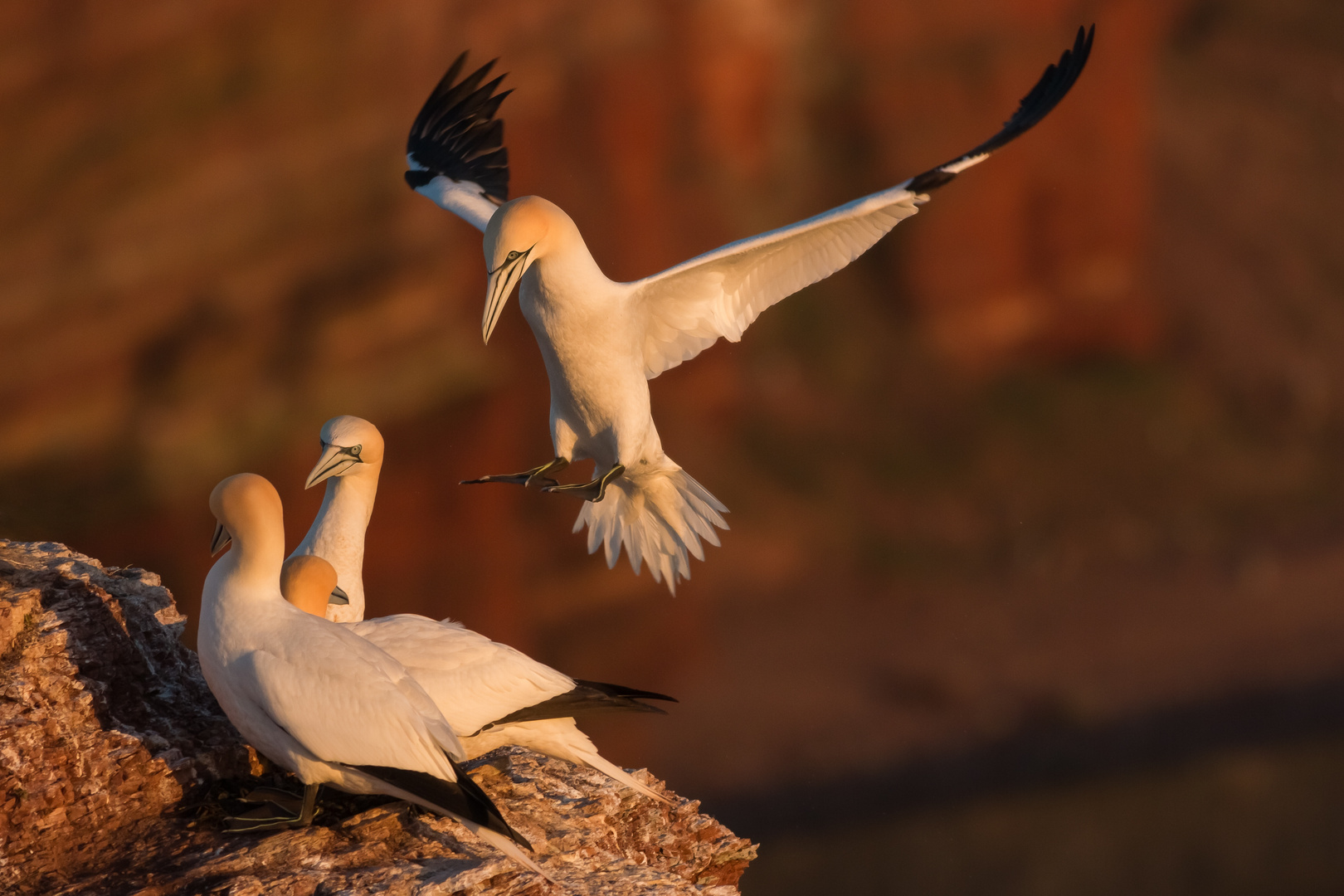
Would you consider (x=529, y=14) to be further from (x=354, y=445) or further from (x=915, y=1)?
(x=354, y=445)

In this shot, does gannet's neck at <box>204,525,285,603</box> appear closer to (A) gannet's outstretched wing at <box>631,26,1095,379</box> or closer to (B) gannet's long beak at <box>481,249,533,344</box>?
(B) gannet's long beak at <box>481,249,533,344</box>

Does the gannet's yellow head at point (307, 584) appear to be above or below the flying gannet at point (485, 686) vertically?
above

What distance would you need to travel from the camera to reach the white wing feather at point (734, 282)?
588cm

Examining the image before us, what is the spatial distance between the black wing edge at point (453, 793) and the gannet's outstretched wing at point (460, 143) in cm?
417

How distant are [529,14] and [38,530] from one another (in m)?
10.1

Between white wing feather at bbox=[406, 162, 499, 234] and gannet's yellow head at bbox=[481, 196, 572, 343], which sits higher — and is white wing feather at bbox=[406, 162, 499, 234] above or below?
above

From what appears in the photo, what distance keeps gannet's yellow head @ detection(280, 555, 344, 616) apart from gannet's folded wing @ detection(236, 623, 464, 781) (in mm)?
461

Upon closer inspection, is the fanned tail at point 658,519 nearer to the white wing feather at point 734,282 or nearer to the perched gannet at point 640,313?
the perched gannet at point 640,313

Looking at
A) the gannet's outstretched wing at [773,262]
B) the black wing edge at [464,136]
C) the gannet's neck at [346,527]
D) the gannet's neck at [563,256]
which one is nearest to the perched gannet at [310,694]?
the gannet's neck at [346,527]

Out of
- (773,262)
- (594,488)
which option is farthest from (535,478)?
(773,262)

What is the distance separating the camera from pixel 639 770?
485 centimetres

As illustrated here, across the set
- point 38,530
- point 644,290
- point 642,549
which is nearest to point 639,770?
point 642,549

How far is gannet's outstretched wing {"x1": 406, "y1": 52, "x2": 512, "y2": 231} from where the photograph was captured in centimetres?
745

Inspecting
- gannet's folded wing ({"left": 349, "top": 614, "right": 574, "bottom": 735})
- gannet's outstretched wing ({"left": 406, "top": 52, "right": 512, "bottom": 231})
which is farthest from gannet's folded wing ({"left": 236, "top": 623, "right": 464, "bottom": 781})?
gannet's outstretched wing ({"left": 406, "top": 52, "right": 512, "bottom": 231})
